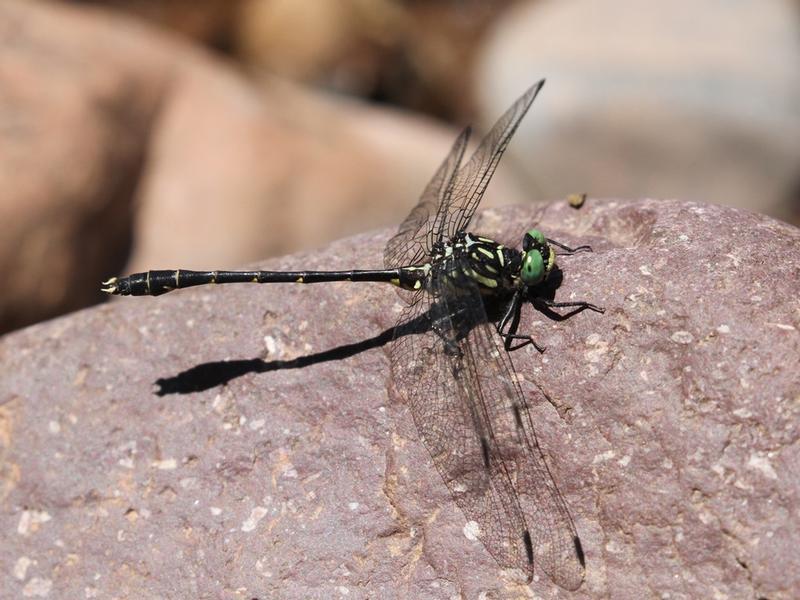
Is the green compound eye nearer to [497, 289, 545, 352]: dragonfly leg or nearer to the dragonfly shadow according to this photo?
[497, 289, 545, 352]: dragonfly leg

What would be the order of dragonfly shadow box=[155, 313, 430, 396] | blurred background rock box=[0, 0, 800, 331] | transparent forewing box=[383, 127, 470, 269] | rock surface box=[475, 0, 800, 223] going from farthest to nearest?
rock surface box=[475, 0, 800, 223], blurred background rock box=[0, 0, 800, 331], transparent forewing box=[383, 127, 470, 269], dragonfly shadow box=[155, 313, 430, 396]

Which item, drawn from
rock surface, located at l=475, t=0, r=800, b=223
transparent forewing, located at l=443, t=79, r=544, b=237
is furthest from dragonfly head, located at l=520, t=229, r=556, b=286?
rock surface, located at l=475, t=0, r=800, b=223

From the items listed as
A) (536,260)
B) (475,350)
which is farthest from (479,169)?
(475,350)

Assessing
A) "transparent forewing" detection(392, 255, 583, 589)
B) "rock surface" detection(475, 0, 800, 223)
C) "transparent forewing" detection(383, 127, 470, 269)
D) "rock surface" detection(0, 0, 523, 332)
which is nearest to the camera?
"transparent forewing" detection(392, 255, 583, 589)

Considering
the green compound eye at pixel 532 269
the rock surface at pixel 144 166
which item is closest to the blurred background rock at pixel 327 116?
the rock surface at pixel 144 166

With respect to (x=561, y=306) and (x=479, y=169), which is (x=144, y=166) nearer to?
(x=479, y=169)

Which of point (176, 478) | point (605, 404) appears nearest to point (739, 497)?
point (605, 404)

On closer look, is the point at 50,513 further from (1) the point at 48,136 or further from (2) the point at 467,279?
(1) the point at 48,136
